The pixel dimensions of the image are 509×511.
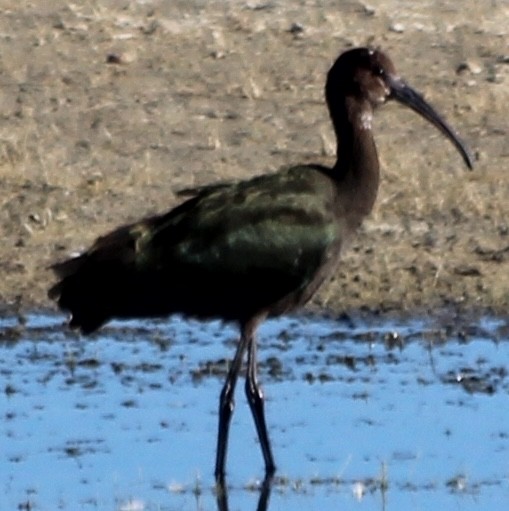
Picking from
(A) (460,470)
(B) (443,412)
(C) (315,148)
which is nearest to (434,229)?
(C) (315,148)

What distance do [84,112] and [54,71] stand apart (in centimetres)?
124

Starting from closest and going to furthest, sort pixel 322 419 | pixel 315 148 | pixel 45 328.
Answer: pixel 322 419 → pixel 45 328 → pixel 315 148

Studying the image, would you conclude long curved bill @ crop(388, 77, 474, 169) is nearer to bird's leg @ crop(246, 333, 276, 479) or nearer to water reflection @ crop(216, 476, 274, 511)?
bird's leg @ crop(246, 333, 276, 479)

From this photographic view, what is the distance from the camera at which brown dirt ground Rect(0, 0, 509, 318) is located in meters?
12.4

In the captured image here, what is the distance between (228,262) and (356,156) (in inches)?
28.5

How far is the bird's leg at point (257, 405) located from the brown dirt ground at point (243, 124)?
7.43 ft

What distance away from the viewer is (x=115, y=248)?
368 inches

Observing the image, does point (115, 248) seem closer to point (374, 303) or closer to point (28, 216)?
point (374, 303)

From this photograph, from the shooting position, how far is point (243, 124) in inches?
607

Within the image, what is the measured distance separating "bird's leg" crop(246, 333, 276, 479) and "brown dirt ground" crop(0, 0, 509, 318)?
227cm

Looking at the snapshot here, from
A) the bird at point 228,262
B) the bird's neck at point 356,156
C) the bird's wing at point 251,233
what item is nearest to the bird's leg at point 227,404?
the bird at point 228,262

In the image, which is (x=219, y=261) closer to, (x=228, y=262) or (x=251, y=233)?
(x=228, y=262)

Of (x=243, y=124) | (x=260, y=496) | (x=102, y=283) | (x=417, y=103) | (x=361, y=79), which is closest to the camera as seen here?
(x=260, y=496)

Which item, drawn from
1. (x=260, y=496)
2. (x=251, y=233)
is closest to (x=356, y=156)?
(x=251, y=233)
